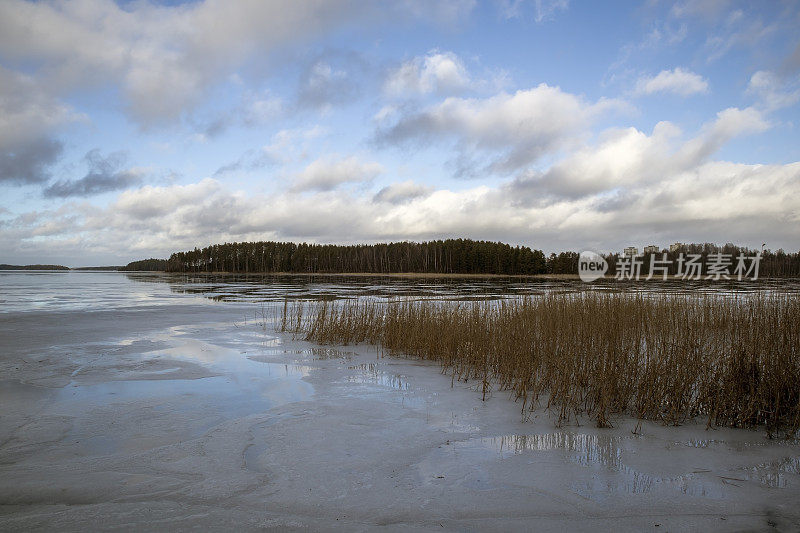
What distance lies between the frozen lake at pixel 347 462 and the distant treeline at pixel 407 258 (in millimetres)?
77381

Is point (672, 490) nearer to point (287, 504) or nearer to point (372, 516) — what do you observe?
point (372, 516)

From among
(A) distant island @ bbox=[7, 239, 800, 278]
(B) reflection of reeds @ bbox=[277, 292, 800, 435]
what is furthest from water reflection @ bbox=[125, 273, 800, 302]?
(A) distant island @ bbox=[7, 239, 800, 278]

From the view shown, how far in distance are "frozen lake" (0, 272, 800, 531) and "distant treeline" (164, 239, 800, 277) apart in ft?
254

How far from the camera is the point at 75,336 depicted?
1085cm

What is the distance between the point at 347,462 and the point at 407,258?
9179cm

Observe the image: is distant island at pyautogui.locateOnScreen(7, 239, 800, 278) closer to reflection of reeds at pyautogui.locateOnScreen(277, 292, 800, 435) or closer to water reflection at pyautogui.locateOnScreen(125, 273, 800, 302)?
water reflection at pyautogui.locateOnScreen(125, 273, 800, 302)

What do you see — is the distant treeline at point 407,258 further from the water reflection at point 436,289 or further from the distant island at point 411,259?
the water reflection at point 436,289

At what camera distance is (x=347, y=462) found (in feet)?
12.9

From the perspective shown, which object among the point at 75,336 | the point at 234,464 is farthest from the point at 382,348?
the point at 75,336

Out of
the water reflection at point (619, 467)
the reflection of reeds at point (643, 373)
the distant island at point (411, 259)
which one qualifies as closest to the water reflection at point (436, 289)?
the reflection of reeds at point (643, 373)

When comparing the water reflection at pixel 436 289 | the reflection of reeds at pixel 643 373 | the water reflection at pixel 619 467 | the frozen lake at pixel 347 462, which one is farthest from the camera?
the water reflection at pixel 436 289

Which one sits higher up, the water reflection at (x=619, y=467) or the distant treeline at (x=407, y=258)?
the distant treeline at (x=407, y=258)

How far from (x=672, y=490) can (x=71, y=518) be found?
4.36m

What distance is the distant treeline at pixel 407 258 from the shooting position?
83.4 m
